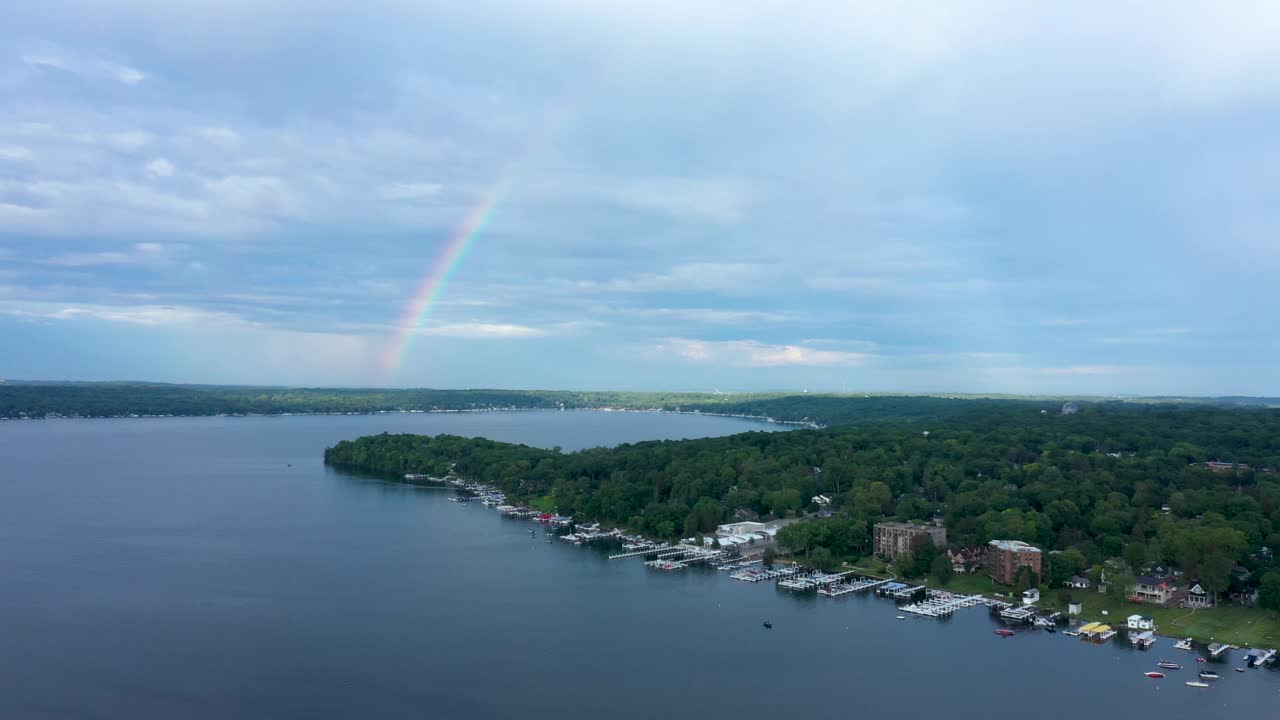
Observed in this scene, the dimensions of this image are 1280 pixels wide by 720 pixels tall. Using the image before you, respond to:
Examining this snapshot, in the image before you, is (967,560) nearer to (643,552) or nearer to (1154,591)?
(1154,591)

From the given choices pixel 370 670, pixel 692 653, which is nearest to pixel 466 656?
pixel 370 670

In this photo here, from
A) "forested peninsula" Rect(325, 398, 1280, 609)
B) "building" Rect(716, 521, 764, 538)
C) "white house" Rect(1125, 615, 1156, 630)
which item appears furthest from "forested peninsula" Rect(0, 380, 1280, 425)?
"white house" Rect(1125, 615, 1156, 630)

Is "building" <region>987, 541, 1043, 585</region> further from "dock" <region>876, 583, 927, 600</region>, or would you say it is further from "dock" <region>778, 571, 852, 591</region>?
"dock" <region>778, 571, 852, 591</region>

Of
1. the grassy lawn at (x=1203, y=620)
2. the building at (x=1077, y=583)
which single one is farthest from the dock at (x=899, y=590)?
the building at (x=1077, y=583)

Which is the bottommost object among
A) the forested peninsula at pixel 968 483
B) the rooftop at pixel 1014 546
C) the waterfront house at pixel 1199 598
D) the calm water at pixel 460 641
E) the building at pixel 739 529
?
the calm water at pixel 460 641

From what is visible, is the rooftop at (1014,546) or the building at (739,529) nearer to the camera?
the rooftop at (1014,546)

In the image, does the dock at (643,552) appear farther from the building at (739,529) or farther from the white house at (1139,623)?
the white house at (1139,623)

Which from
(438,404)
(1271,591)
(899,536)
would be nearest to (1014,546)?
(899,536)
